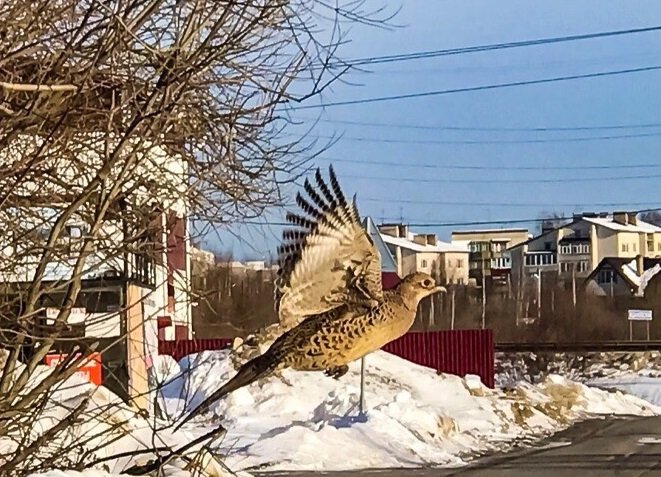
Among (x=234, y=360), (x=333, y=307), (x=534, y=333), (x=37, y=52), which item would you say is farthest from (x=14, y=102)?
(x=534, y=333)

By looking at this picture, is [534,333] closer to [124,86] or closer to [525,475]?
[525,475]

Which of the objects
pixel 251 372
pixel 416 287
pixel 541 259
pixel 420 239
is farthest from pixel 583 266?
pixel 251 372

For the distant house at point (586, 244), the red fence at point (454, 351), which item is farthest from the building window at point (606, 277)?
the red fence at point (454, 351)

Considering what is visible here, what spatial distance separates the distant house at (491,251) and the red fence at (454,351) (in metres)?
47.3

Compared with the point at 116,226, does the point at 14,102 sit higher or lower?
higher

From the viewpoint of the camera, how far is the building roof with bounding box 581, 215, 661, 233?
102250mm

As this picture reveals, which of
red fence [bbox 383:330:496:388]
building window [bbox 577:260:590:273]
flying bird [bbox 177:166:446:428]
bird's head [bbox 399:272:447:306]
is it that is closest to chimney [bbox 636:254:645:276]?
building window [bbox 577:260:590:273]

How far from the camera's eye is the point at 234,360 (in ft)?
71.8

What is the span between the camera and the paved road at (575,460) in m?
15.3

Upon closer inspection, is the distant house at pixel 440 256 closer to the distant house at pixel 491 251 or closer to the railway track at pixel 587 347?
the distant house at pixel 491 251

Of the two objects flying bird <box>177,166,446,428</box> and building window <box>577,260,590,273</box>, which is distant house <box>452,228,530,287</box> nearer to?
building window <box>577,260,590,273</box>

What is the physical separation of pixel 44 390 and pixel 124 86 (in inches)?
53.8

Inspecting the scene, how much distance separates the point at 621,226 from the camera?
339ft

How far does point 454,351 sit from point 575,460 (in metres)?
16.0
